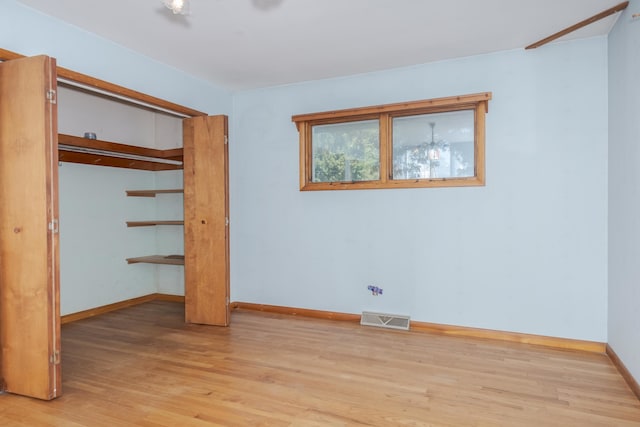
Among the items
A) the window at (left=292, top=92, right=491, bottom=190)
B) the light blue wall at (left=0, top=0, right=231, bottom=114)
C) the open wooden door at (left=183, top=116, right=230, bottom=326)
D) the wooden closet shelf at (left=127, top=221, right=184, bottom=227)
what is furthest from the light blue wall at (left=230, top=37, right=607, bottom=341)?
the wooden closet shelf at (left=127, top=221, right=184, bottom=227)

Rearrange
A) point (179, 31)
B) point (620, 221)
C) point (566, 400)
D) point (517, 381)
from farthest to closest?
point (179, 31) → point (620, 221) → point (517, 381) → point (566, 400)

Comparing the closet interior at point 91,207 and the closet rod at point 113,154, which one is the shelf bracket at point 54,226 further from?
the closet rod at point 113,154

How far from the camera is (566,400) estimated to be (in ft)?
7.94

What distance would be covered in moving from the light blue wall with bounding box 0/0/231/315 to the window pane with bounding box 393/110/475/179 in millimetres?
2154

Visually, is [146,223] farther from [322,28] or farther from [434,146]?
[434,146]

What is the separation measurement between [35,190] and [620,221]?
13.0 feet

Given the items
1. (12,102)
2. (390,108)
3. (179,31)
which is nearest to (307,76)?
(390,108)

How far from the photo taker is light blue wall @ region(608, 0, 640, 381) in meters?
2.54

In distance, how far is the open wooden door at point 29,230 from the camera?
242cm

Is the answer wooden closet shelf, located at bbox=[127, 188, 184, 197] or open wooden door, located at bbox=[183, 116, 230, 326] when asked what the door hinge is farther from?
wooden closet shelf, located at bbox=[127, 188, 184, 197]

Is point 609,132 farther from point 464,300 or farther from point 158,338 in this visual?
point 158,338

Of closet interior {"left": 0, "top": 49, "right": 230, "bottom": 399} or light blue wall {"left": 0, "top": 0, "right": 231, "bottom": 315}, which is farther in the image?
light blue wall {"left": 0, "top": 0, "right": 231, "bottom": 315}

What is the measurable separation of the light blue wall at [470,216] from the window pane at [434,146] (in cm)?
18

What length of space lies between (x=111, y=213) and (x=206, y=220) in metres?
1.50
